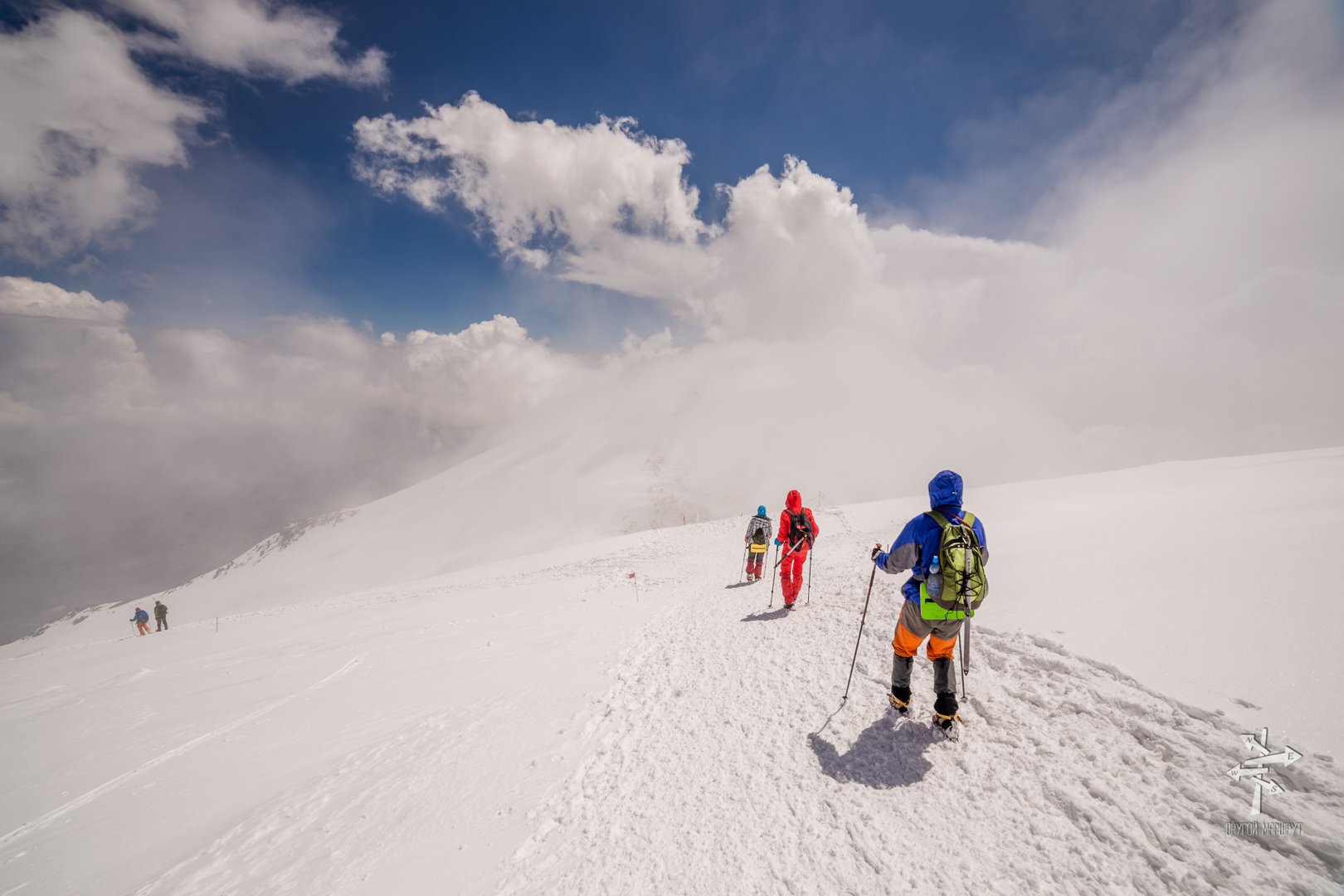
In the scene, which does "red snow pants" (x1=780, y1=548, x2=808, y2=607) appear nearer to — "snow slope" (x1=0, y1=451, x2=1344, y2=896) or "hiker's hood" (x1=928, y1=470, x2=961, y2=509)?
"snow slope" (x1=0, y1=451, x2=1344, y2=896)

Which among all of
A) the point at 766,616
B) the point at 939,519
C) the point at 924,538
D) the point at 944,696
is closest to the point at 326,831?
the point at 944,696

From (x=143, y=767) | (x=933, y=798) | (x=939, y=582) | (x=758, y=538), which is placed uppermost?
(x=939, y=582)

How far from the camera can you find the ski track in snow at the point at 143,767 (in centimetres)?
817

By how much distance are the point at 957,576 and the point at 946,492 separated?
2.98 feet

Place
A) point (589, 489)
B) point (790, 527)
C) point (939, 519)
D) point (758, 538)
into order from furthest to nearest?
point (589, 489) < point (758, 538) < point (790, 527) < point (939, 519)

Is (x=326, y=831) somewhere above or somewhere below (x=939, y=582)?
below

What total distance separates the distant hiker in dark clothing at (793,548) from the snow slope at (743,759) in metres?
0.60

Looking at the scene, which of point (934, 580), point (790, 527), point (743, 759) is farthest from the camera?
point (790, 527)

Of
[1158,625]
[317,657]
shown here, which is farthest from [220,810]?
[1158,625]

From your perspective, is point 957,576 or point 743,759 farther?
point 743,759

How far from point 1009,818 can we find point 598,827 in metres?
3.88

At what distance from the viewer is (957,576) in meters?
4.90

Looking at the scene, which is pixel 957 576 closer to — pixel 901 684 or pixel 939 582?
pixel 939 582

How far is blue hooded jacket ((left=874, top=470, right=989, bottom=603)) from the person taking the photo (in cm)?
517
